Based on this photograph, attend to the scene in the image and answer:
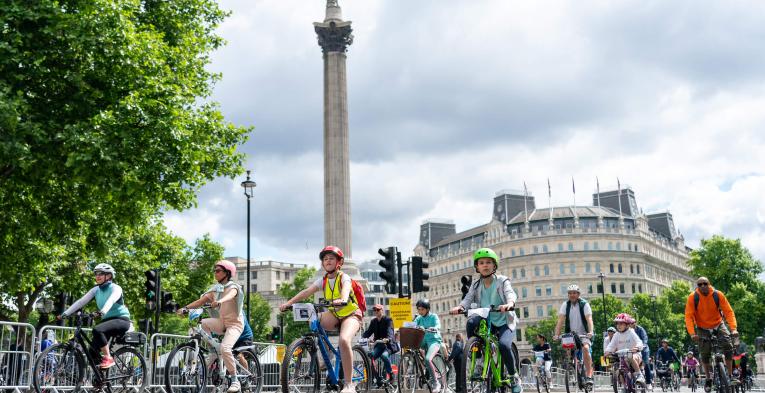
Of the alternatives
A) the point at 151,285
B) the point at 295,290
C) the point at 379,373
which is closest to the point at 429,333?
the point at 379,373

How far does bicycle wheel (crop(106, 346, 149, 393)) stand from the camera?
10984 millimetres

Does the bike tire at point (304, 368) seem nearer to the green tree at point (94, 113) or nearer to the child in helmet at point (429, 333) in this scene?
the child in helmet at point (429, 333)

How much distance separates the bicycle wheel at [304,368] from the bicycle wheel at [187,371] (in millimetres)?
1922

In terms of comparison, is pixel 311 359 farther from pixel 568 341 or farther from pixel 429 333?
pixel 568 341

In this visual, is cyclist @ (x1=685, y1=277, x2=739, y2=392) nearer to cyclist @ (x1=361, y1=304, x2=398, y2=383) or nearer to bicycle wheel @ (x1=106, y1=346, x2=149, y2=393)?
cyclist @ (x1=361, y1=304, x2=398, y2=383)

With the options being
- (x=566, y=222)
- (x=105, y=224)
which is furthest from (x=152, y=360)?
(x=566, y=222)

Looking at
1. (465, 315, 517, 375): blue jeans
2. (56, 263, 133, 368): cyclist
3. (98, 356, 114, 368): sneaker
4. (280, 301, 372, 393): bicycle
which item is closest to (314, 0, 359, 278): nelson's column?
(56, 263, 133, 368): cyclist

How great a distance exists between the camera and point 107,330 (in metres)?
10.9

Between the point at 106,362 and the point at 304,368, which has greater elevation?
the point at 106,362

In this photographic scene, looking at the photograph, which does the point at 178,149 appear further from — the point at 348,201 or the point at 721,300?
the point at 348,201

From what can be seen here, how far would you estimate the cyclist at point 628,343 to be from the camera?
13.2 m

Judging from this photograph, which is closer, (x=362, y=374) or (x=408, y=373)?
(x=362, y=374)

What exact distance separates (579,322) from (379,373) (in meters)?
3.85

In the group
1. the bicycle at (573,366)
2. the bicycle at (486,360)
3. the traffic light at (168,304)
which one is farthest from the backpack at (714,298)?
the traffic light at (168,304)
